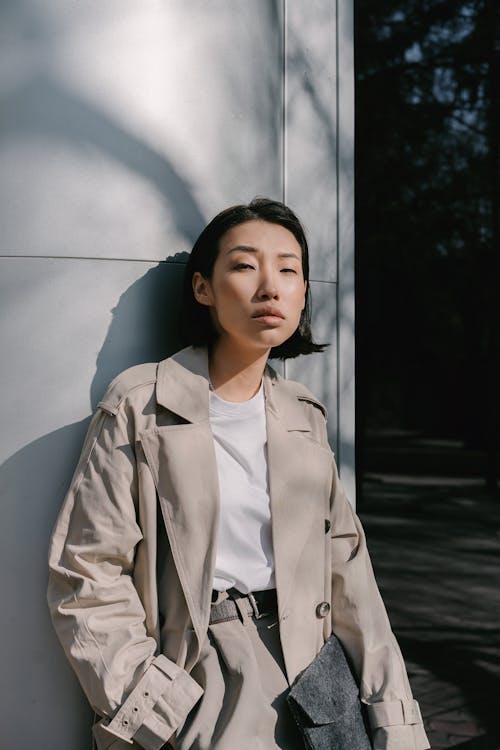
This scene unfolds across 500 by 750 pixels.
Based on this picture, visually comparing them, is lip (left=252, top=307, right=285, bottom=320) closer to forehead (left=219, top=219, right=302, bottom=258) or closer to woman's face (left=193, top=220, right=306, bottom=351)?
woman's face (left=193, top=220, right=306, bottom=351)

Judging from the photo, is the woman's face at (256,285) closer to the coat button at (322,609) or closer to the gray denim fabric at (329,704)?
the coat button at (322,609)

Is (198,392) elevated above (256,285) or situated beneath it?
situated beneath

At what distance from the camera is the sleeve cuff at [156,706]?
6.83ft

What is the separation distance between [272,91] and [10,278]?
3.09 ft

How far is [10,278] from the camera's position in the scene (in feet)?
8.00

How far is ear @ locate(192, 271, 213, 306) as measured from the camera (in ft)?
7.95

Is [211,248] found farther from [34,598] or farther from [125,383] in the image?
[34,598]

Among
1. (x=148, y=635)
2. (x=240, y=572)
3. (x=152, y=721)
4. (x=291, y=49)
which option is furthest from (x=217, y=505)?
(x=291, y=49)

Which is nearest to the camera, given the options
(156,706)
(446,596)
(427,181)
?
(156,706)

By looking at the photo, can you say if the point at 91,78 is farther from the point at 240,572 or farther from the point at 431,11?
the point at 431,11

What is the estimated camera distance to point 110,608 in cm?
213

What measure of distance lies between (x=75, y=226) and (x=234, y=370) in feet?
1.69

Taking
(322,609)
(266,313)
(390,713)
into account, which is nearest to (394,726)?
(390,713)

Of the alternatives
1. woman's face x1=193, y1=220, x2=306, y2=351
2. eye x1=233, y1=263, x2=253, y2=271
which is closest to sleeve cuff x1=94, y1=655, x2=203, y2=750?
woman's face x1=193, y1=220, x2=306, y2=351
